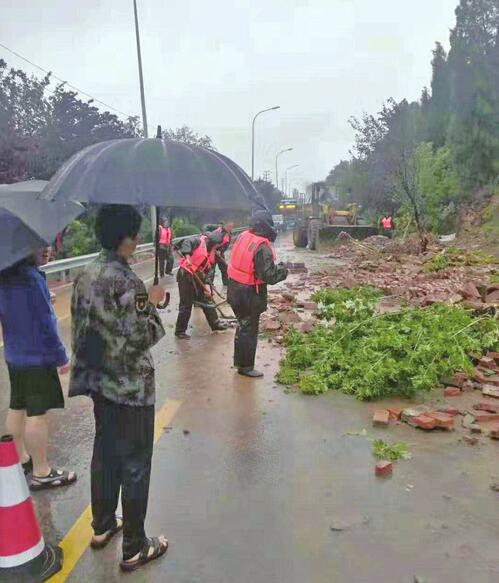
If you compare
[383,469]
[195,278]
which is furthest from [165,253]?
[383,469]

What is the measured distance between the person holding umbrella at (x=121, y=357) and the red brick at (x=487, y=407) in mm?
3420

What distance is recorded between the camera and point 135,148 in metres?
3.10

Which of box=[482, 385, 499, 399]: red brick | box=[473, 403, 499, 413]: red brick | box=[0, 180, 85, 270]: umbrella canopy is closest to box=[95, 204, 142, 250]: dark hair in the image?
box=[0, 180, 85, 270]: umbrella canopy

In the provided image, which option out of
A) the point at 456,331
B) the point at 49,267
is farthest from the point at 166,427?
the point at 49,267

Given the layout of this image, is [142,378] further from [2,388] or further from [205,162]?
[2,388]

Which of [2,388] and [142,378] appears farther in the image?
[2,388]

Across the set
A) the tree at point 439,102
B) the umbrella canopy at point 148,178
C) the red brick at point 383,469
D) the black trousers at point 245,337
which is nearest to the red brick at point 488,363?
the black trousers at point 245,337

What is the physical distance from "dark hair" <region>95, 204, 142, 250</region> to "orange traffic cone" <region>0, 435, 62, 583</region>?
3.50 feet

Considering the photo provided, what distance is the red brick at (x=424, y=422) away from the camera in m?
4.98

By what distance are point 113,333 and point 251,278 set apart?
364 cm

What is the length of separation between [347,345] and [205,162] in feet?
13.7

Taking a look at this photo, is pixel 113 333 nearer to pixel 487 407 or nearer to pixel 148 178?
pixel 148 178

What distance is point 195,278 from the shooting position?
29.4ft

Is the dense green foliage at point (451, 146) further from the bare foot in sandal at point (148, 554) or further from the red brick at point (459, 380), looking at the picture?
the bare foot in sandal at point (148, 554)
